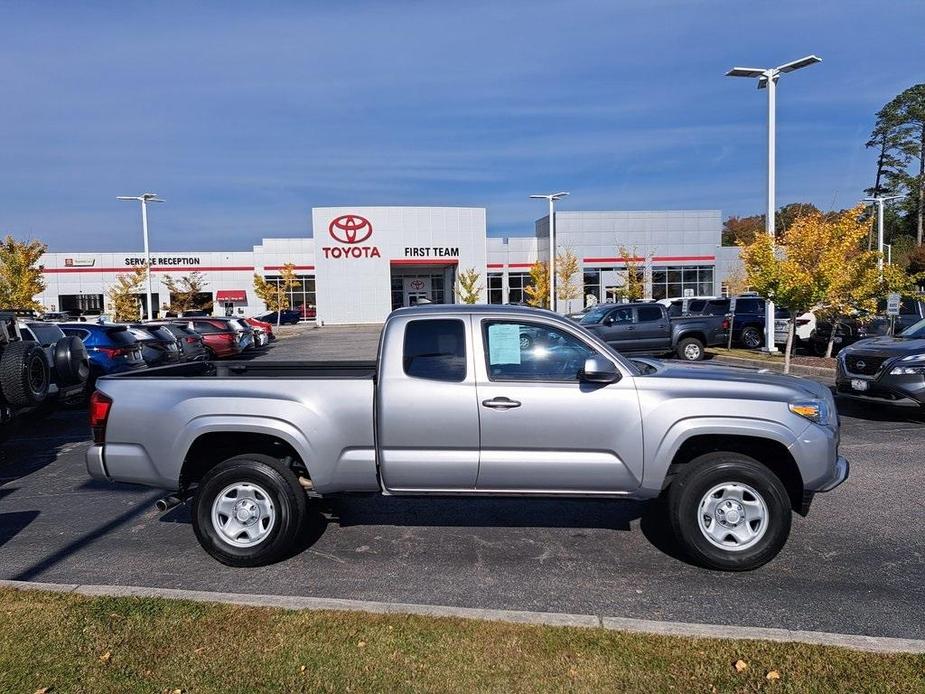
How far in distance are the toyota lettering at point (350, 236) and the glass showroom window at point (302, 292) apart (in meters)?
9.19

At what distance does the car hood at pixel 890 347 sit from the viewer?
10.8m

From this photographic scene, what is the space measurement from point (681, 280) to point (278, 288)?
30.8 m

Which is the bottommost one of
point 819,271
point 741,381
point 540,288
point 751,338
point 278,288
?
point 751,338

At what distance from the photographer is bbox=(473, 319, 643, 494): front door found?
509cm

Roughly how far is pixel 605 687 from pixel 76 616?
3.05 m

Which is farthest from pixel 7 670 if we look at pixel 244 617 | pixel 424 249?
pixel 424 249

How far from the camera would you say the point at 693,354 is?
2078 centimetres

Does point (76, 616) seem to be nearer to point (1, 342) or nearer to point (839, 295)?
point (1, 342)

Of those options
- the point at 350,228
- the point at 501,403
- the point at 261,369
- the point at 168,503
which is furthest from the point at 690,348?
the point at 350,228

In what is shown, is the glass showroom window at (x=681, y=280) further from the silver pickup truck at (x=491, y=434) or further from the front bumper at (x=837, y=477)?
A: the silver pickup truck at (x=491, y=434)

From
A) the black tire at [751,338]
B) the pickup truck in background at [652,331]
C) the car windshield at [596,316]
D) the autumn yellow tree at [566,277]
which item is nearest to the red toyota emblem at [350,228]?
the autumn yellow tree at [566,277]

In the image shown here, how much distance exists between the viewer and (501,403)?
5.12 meters

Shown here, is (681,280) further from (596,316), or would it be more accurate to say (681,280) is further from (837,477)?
(837,477)

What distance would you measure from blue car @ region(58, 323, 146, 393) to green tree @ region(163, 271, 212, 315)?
39149 mm
